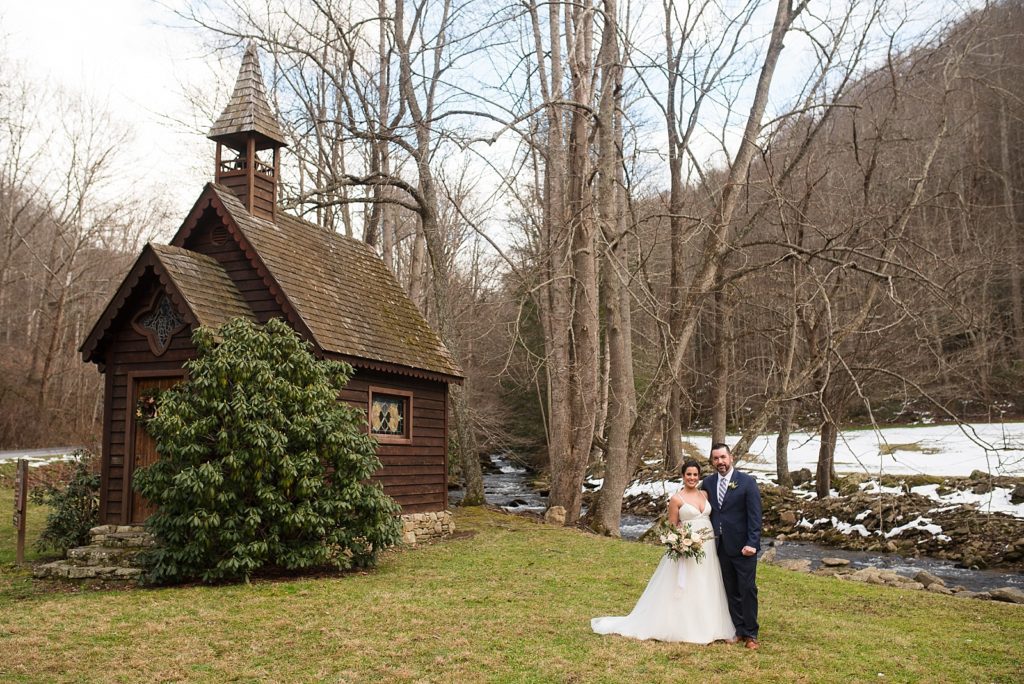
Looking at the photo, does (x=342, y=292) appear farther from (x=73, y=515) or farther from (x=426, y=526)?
(x=73, y=515)

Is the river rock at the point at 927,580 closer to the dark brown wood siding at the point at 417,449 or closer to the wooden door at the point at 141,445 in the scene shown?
the dark brown wood siding at the point at 417,449

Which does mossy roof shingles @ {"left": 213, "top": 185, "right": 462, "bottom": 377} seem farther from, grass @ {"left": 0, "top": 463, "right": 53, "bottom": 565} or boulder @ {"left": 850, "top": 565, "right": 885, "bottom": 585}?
boulder @ {"left": 850, "top": 565, "right": 885, "bottom": 585}

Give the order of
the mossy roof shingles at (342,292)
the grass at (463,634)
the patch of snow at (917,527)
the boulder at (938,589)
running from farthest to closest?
the patch of snow at (917,527), the mossy roof shingles at (342,292), the boulder at (938,589), the grass at (463,634)

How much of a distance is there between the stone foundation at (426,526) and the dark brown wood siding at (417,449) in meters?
0.14

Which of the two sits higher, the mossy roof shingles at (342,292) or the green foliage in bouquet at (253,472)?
the mossy roof shingles at (342,292)

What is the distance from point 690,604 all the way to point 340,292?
9187mm

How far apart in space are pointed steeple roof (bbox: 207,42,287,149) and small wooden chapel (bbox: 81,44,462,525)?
0.08ft

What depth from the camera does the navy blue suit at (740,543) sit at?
23.4 ft

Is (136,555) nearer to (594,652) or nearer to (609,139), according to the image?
(594,652)

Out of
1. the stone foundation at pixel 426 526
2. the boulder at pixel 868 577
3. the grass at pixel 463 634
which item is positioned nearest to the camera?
the grass at pixel 463 634

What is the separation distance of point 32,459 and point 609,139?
21.4 meters

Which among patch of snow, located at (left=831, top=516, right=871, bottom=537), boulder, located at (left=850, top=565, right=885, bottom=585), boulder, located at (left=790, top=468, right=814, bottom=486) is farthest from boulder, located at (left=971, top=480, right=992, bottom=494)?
boulder, located at (left=850, top=565, right=885, bottom=585)

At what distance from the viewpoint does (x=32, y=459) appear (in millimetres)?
25562

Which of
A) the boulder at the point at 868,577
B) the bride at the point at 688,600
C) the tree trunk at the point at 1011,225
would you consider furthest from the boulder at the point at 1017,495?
the bride at the point at 688,600
